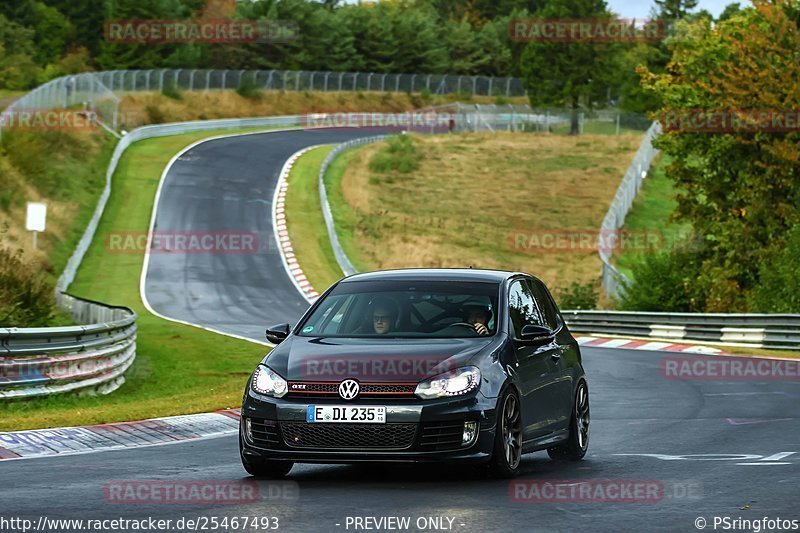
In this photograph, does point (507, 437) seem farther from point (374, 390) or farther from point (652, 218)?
point (652, 218)

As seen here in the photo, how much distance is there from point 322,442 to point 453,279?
2108 mm

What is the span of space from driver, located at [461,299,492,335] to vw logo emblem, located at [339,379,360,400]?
137 centimetres

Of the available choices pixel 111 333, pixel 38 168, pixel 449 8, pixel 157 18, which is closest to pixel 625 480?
pixel 111 333

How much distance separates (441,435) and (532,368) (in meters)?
1.55

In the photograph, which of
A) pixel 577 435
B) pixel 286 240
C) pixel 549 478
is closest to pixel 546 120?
pixel 286 240

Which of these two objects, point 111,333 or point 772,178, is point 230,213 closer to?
point 772,178

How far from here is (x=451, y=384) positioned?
384 inches

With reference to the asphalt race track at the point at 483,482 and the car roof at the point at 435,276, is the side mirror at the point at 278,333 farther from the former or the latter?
the asphalt race track at the point at 483,482

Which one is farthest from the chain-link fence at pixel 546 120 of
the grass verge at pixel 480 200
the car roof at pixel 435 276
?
the car roof at pixel 435 276

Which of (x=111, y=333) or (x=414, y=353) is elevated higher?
(x=414, y=353)

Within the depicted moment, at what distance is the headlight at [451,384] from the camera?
968 cm

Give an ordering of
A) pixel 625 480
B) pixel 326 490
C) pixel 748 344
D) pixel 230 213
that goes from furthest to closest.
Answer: pixel 230 213 < pixel 748 344 < pixel 625 480 < pixel 326 490

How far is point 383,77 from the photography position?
120 metres

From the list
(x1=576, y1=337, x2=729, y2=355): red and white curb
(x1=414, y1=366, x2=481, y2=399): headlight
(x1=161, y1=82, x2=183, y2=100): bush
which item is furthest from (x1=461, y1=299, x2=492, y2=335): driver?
(x1=161, y1=82, x2=183, y2=100): bush
